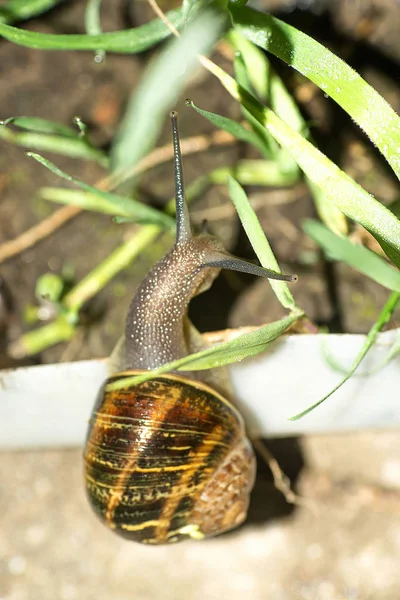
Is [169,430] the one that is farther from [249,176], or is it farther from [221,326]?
[249,176]

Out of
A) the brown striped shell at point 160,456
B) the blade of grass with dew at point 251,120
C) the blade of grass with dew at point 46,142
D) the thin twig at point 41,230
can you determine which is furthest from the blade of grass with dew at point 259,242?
the thin twig at point 41,230

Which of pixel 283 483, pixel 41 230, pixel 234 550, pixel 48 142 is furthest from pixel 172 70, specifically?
pixel 234 550

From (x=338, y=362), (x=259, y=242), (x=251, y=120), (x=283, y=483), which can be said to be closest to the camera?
(x=259, y=242)

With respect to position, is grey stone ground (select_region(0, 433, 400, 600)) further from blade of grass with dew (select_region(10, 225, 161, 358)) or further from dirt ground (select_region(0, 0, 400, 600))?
blade of grass with dew (select_region(10, 225, 161, 358))

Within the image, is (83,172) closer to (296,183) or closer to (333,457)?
(296,183)

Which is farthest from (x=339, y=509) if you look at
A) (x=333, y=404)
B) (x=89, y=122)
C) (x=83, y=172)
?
(x=89, y=122)
